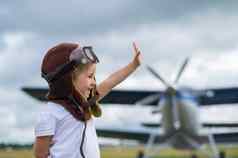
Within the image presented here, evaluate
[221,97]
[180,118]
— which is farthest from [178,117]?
[221,97]

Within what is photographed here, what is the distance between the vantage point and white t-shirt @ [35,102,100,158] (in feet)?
8.32

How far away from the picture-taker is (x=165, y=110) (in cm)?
2059

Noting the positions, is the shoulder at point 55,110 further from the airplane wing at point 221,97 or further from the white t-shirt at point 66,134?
the airplane wing at point 221,97

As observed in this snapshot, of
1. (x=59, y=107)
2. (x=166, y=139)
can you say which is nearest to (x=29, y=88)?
(x=166, y=139)

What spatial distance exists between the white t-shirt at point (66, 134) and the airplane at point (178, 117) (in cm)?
1779

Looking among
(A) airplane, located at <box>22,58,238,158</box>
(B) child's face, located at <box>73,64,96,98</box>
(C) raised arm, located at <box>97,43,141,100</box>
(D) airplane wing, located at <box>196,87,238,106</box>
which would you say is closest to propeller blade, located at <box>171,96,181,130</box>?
(A) airplane, located at <box>22,58,238,158</box>

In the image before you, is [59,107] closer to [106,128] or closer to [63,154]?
[63,154]

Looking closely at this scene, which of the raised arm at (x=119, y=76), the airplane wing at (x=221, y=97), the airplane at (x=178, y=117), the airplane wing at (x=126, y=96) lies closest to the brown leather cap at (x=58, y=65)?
the raised arm at (x=119, y=76)

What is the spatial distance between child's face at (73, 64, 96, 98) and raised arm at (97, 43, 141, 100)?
13.5 inches

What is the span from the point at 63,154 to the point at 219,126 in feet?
80.3

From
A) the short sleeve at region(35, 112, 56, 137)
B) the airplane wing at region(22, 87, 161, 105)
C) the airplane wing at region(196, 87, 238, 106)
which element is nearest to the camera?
the short sleeve at region(35, 112, 56, 137)

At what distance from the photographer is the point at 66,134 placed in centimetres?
257

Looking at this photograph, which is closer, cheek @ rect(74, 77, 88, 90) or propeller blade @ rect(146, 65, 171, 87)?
cheek @ rect(74, 77, 88, 90)

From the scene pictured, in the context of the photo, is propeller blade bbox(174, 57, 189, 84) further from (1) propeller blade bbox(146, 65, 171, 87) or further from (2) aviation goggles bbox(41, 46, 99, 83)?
(2) aviation goggles bbox(41, 46, 99, 83)
